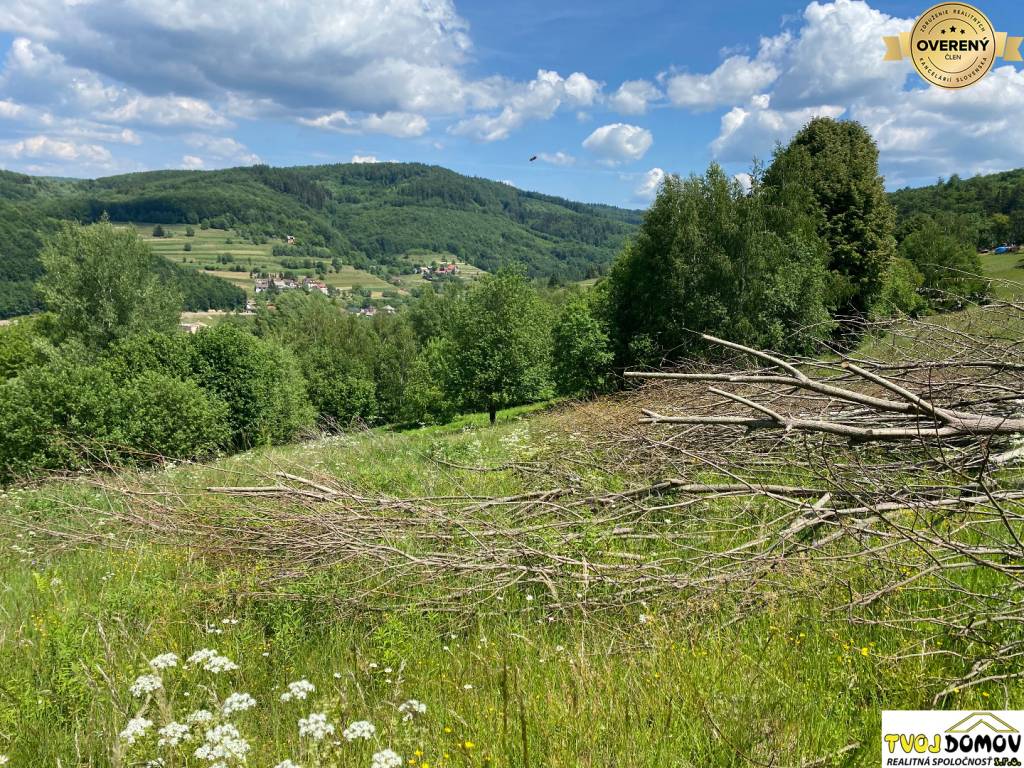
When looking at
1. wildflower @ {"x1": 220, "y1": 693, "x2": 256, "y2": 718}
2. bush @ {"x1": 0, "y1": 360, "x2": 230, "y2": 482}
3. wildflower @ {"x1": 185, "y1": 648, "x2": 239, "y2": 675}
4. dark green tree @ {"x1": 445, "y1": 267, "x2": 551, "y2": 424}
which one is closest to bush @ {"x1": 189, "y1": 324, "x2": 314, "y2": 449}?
bush @ {"x1": 0, "y1": 360, "x2": 230, "y2": 482}

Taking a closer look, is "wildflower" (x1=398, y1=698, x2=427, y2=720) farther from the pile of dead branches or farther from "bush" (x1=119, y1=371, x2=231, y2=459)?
"bush" (x1=119, y1=371, x2=231, y2=459)

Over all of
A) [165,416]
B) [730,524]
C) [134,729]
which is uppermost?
[730,524]

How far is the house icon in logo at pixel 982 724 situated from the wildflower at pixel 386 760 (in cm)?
234

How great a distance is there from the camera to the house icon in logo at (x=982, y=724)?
227 cm

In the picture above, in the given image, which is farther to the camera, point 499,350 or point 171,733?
point 499,350

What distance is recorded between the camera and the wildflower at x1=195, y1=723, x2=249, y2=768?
203cm

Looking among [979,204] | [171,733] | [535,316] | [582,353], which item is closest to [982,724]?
[171,733]

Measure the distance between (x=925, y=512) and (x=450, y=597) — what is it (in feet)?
10.2

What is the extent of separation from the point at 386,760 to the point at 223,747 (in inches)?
25.5

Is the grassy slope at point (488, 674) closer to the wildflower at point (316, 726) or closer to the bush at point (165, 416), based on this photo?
the wildflower at point (316, 726)

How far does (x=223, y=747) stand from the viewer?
2.08m

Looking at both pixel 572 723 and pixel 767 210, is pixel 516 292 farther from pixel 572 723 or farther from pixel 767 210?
pixel 572 723

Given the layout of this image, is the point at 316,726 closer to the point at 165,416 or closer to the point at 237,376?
the point at 165,416

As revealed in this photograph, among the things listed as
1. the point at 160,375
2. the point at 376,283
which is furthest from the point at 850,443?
the point at 376,283
